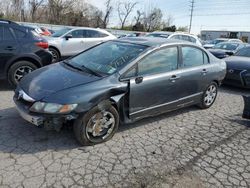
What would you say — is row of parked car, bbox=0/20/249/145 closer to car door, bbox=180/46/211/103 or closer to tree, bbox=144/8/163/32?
car door, bbox=180/46/211/103

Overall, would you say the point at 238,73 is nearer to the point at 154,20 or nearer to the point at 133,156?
the point at 133,156

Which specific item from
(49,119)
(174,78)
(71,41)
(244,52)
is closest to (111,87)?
(49,119)

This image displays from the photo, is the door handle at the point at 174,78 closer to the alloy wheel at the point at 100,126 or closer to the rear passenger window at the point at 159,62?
the rear passenger window at the point at 159,62

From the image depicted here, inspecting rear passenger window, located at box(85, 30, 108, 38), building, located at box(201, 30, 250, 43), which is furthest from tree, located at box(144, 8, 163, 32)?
rear passenger window, located at box(85, 30, 108, 38)

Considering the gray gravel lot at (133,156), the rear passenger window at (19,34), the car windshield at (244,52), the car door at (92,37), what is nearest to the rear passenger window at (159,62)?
the gray gravel lot at (133,156)

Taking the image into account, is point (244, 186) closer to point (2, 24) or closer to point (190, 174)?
point (190, 174)

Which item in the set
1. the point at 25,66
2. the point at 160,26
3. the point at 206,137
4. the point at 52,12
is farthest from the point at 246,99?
the point at 160,26

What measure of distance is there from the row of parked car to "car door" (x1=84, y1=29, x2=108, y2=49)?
5.33 meters

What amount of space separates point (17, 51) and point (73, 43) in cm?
493

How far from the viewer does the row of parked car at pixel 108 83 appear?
338 cm

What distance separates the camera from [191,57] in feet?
16.4

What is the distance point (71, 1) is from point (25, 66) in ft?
151

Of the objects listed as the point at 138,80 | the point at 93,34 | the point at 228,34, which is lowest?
the point at 138,80

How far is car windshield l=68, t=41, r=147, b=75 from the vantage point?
397 cm
